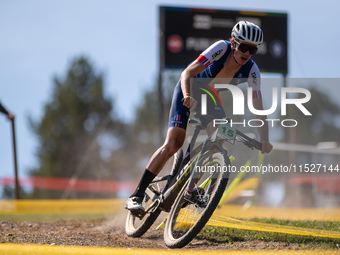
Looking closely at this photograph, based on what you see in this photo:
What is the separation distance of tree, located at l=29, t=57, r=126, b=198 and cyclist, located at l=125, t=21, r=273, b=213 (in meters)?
38.2

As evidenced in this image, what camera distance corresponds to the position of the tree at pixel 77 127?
4334 centimetres

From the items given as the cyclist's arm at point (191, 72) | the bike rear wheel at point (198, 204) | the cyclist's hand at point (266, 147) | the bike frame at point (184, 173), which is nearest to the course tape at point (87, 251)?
the bike rear wheel at point (198, 204)

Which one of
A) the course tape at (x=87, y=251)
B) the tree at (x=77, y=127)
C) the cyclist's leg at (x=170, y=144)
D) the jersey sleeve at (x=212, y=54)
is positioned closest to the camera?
the course tape at (x=87, y=251)

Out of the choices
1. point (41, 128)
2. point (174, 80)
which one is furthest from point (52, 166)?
point (174, 80)

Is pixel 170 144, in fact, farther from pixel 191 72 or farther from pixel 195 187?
pixel 191 72

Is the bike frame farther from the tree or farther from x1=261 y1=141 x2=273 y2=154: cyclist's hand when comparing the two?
the tree

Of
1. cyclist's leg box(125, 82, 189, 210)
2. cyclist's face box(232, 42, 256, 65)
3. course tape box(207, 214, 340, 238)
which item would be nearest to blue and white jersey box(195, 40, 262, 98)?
cyclist's face box(232, 42, 256, 65)

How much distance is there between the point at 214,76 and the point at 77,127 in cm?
4158

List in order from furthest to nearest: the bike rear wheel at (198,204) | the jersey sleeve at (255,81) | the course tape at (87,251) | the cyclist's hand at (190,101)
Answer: the jersey sleeve at (255,81) → the cyclist's hand at (190,101) → the bike rear wheel at (198,204) → the course tape at (87,251)

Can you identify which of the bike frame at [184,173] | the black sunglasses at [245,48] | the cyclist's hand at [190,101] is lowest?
the bike frame at [184,173]

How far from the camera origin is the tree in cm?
4334

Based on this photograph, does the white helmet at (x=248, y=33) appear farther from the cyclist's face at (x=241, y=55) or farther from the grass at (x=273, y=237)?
the grass at (x=273, y=237)

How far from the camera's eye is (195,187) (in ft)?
13.6

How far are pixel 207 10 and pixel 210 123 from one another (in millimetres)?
9843
